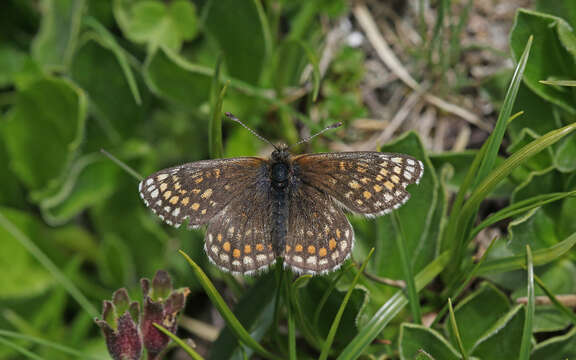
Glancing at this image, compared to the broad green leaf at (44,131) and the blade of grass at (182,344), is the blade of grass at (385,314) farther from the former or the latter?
the broad green leaf at (44,131)

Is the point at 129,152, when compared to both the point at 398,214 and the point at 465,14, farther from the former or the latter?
the point at 465,14

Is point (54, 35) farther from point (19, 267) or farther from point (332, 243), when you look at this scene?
point (332, 243)

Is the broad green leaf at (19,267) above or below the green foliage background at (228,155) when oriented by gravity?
below

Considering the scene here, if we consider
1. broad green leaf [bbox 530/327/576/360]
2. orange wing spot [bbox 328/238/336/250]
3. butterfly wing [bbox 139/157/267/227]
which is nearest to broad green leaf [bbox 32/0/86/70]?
butterfly wing [bbox 139/157/267/227]

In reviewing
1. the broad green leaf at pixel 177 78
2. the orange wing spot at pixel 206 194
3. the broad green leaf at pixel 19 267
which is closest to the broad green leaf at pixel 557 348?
the orange wing spot at pixel 206 194

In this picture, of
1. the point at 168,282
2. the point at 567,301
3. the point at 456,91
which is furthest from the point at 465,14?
the point at 168,282

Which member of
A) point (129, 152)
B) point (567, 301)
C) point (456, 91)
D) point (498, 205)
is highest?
point (456, 91)

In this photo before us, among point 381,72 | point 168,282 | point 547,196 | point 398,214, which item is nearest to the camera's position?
point 547,196

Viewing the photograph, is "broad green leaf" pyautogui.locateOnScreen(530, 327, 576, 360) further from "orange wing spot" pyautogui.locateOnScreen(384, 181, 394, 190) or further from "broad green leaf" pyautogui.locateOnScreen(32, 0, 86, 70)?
"broad green leaf" pyautogui.locateOnScreen(32, 0, 86, 70)
